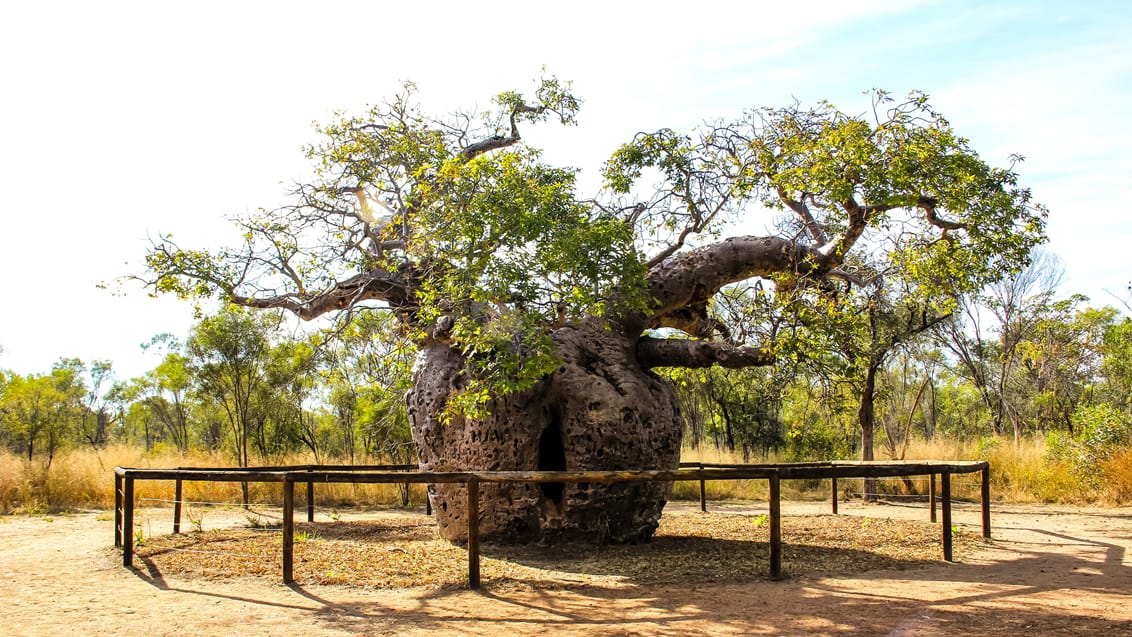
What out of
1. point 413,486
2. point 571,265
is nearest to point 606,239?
point 571,265

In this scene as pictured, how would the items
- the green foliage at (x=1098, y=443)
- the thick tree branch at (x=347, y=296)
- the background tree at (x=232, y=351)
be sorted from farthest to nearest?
the background tree at (x=232, y=351) < the green foliage at (x=1098, y=443) < the thick tree branch at (x=347, y=296)

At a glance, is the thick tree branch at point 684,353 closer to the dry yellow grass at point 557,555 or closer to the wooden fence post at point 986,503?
the dry yellow grass at point 557,555

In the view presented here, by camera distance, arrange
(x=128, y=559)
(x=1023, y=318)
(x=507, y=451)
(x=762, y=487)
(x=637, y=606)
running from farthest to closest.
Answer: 1. (x=1023, y=318)
2. (x=762, y=487)
3. (x=507, y=451)
4. (x=128, y=559)
5. (x=637, y=606)

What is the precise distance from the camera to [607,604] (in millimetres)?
6027

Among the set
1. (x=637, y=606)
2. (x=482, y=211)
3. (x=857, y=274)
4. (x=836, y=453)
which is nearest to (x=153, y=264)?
(x=482, y=211)

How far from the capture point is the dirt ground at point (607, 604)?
5.28m

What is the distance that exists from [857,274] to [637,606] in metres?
5.49

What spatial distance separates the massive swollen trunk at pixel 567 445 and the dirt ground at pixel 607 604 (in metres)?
1.75

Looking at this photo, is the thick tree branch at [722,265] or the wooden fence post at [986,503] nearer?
the wooden fence post at [986,503]

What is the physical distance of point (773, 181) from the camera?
9.06 meters

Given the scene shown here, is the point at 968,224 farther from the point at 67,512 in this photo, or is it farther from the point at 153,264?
the point at 67,512

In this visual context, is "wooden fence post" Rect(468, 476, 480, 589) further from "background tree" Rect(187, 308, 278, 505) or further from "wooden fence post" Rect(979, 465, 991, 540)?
"background tree" Rect(187, 308, 278, 505)

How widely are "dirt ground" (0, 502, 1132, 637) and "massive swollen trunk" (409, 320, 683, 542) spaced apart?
5.74ft

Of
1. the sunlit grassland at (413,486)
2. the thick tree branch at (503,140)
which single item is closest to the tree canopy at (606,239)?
the thick tree branch at (503,140)
